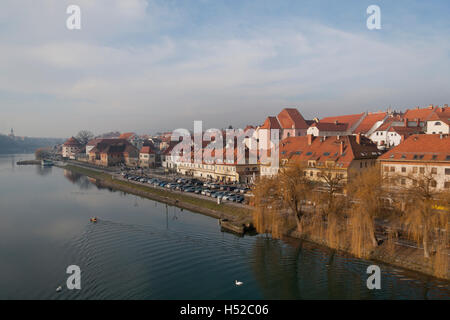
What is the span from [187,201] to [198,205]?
8.79 feet

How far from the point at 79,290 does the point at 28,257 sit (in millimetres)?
8290

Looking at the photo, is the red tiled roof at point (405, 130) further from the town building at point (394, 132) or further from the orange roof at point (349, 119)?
the orange roof at point (349, 119)

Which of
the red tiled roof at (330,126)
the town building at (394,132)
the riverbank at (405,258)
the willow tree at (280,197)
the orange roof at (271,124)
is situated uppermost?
the orange roof at (271,124)

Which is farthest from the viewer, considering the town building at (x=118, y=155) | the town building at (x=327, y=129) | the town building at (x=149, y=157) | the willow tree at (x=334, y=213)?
the town building at (x=118, y=155)

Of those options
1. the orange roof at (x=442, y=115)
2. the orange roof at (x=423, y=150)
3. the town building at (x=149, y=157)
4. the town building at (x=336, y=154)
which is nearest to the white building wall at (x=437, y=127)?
the orange roof at (x=442, y=115)

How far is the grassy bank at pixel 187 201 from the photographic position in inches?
1336

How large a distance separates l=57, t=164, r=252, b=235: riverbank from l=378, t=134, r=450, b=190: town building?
14619mm

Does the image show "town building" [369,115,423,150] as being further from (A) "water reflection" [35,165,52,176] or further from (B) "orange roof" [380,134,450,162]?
(A) "water reflection" [35,165,52,176]

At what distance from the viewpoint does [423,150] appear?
111 feet

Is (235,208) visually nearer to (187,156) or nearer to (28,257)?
(28,257)

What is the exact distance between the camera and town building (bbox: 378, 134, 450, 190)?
101ft

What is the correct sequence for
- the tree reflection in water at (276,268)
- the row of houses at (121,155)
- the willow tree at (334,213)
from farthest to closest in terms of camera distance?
the row of houses at (121,155), the willow tree at (334,213), the tree reflection in water at (276,268)

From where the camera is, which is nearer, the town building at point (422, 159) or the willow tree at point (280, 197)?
the willow tree at point (280, 197)
